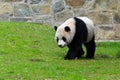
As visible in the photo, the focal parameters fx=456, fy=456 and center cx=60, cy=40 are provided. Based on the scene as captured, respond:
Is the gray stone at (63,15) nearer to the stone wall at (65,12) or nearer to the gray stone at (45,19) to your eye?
the stone wall at (65,12)

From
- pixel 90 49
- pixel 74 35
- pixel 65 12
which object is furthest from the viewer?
pixel 65 12

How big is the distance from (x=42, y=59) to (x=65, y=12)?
5.50 meters

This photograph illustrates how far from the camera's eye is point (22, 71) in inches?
349

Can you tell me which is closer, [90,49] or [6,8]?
[90,49]

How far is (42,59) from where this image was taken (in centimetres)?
1050

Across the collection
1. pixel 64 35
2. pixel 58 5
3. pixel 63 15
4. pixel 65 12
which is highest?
pixel 64 35

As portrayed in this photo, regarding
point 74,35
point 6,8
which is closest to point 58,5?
point 6,8

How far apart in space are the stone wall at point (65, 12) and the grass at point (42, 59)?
0.78 metres

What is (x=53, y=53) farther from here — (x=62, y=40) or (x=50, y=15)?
(x=50, y=15)

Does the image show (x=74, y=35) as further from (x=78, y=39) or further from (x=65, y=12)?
(x=65, y=12)

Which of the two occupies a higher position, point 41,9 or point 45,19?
point 41,9

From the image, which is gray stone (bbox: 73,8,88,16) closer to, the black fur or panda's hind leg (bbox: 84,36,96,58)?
panda's hind leg (bbox: 84,36,96,58)

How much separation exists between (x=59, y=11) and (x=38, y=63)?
6.16 metres

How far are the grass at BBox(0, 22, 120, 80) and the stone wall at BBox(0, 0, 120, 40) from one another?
777 millimetres
